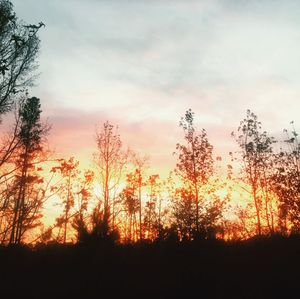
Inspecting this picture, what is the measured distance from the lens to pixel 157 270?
7387mm

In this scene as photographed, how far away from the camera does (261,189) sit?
28.5m

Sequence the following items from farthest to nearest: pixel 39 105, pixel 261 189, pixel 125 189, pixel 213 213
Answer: pixel 125 189
pixel 261 189
pixel 213 213
pixel 39 105

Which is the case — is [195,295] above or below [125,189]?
below

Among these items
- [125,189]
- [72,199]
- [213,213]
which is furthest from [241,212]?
[72,199]

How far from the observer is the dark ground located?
6695mm

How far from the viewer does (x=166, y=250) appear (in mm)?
8406

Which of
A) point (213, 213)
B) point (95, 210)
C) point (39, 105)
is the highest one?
point (39, 105)

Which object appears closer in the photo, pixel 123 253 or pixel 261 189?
pixel 123 253

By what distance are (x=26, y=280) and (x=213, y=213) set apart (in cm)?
1956

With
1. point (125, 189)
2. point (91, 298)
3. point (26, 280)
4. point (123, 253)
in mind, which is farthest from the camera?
point (125, 189)

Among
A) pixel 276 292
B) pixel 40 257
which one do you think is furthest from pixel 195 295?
pixel 40 257

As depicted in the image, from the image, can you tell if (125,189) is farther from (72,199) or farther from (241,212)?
(241,212)

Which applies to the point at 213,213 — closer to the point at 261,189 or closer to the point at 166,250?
the point at 261,189

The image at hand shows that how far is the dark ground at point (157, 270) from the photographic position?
670 centimetres
